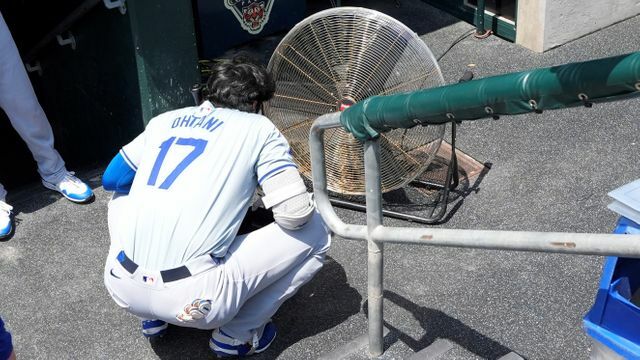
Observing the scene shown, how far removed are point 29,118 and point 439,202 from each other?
2267mm

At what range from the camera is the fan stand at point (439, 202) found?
411 centimetres

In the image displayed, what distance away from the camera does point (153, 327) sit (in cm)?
335

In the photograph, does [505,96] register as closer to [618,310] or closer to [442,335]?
[618,310]

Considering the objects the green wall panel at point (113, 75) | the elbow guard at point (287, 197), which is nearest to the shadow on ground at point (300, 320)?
the elbow guard at point (287, 197)

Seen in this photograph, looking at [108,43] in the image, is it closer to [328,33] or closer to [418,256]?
[328,33]

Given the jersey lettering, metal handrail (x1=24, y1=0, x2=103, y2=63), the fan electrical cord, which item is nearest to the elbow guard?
the jersey lettering

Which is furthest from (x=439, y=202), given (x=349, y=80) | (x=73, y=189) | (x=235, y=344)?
(x=73, y=189)

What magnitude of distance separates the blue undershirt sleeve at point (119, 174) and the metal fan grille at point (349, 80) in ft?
3.80

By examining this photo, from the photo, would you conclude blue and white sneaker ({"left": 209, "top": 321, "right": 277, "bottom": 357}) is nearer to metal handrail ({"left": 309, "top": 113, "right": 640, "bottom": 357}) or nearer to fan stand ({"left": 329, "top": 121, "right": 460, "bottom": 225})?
metal handrail ({"left": 309, "top": 113, "right": 640, "bottom": 357})

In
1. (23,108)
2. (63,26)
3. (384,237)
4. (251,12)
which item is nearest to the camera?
(384,237)

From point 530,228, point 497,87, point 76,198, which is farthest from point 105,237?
point 497,87

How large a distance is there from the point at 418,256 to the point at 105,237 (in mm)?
1609

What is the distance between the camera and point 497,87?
2.13 metres

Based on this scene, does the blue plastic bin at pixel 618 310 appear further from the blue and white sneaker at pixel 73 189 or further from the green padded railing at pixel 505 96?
the blue and white sneaker at pixel 73 189
